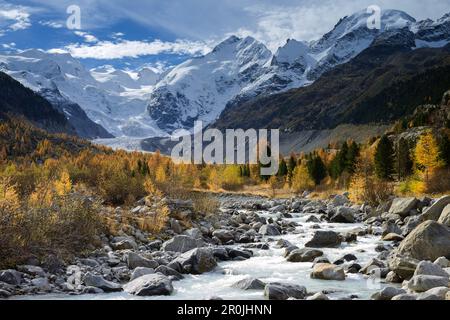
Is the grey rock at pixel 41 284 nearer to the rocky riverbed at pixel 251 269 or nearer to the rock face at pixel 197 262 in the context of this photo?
the rocky riverbed at pixel 251 269

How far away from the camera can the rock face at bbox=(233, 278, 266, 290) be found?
18188 mm

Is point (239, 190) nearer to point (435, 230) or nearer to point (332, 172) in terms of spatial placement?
point (332, 172)

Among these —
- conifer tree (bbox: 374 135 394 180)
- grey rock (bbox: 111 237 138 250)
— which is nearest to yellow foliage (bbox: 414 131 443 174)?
conifer tree (bbox: 374 135 394 180)

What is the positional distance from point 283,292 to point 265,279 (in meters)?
3.85

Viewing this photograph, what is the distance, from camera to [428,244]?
69.3 feet

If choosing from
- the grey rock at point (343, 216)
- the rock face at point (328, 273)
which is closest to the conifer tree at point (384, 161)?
the grey rock at point (343, 216)

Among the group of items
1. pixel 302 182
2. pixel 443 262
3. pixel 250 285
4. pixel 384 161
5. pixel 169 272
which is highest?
pixel 384 161

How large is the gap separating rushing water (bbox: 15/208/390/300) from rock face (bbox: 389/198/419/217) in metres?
12.6

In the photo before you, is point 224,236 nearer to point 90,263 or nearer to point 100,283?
point 90,263

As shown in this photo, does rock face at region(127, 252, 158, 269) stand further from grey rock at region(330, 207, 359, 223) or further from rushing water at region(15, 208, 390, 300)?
grey rock at region(330, 207, 359, 223)

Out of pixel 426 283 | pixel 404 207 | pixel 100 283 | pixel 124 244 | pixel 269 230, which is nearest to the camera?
pixel 426 283

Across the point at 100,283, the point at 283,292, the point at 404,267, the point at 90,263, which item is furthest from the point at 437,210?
the point at 100,283

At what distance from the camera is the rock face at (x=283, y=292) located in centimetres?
1641

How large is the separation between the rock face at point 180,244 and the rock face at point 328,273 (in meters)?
7.45
